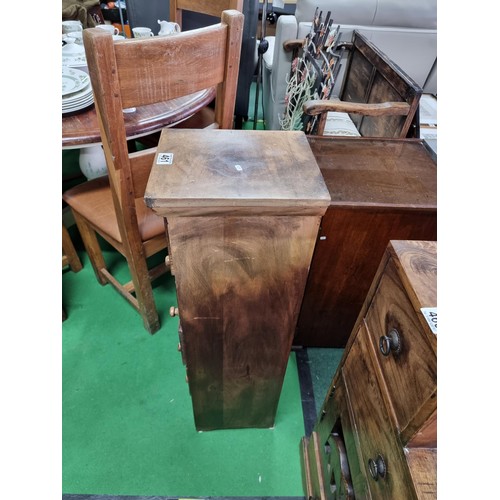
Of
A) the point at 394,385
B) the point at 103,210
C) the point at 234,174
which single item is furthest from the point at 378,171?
the point at 103,210

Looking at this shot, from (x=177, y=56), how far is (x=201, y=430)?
1.16 meters

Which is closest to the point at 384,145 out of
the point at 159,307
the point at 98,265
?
the point at 159,307

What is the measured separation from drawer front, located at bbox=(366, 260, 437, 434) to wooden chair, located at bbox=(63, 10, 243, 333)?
2.18 feet

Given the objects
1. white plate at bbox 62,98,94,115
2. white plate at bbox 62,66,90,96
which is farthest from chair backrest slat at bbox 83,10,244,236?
white plate at bbox 62,66,90,96

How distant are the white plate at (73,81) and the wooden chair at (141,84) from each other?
1.38 feet

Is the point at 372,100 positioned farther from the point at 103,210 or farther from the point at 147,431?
the point at 147,431

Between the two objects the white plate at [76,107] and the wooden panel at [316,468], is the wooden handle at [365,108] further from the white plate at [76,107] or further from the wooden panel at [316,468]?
the wooden panel at [316,468]

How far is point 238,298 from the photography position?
2.53 feet

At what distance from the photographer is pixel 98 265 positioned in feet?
5.24

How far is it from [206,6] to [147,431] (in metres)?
1.77

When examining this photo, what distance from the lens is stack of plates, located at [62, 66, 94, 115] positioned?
111cm

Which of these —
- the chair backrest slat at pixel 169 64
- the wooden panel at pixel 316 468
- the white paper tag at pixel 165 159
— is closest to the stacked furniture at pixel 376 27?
the chair backrest slat at pixel 169 64

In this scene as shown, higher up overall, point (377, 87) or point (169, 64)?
point (169, 64)

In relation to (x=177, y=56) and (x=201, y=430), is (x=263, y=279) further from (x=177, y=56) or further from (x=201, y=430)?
(x=201, y=430)
